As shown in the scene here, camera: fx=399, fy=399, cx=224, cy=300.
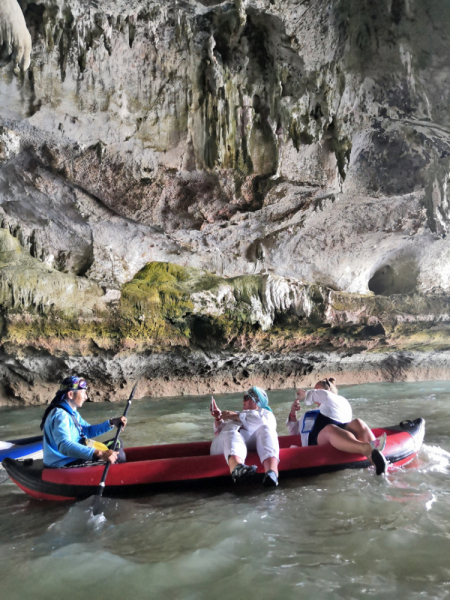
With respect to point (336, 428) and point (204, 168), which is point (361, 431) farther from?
point (204, 168)

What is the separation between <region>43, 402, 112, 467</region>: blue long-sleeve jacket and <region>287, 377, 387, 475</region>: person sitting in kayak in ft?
7.70


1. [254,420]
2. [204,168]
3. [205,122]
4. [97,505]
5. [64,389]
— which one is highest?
[205,122]

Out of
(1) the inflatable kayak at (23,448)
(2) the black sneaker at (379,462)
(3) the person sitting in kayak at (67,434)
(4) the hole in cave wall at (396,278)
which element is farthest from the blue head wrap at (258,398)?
(4) the hole in cave wall at (396,278)

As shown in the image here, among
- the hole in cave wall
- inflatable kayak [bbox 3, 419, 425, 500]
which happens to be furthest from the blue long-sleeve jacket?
the hole in cave wall

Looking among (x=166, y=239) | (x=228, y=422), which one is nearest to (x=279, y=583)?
(x=228, y=422)

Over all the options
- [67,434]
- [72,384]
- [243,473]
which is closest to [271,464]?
[243,473]

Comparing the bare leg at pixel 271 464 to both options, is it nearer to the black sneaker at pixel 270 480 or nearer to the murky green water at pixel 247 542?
the black sneaker at pixel 270 480

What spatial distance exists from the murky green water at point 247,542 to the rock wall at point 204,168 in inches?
220

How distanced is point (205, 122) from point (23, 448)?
6733mm

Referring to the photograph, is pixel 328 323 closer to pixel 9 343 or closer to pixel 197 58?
pixel 197 58

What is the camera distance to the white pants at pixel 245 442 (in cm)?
379

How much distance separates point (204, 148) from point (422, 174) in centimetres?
584

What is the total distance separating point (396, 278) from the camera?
546 inches

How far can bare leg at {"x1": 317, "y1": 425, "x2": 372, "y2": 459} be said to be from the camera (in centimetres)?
397
